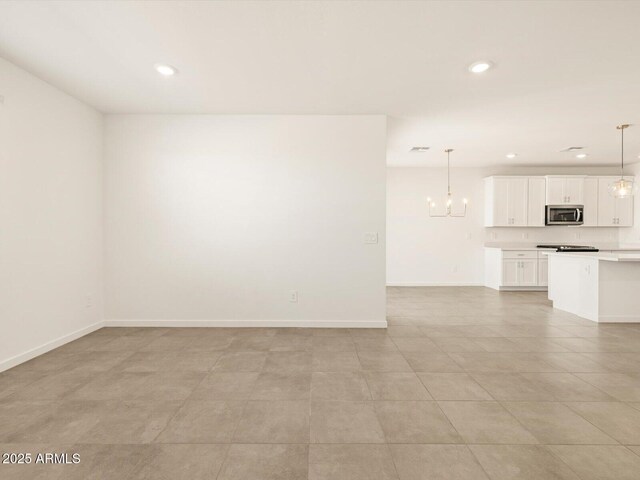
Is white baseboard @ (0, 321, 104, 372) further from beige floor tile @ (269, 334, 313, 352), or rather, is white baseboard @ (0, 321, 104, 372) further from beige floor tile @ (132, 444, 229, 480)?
beige floor tile @ (269, 334, 313, 352)

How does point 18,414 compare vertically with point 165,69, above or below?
below

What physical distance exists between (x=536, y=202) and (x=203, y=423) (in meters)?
8.12

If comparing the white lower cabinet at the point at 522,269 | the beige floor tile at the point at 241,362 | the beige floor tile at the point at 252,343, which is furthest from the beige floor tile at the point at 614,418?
the white lower cabinet at the point at 522,269

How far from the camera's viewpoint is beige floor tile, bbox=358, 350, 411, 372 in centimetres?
311

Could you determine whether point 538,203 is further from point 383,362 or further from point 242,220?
point 242,220

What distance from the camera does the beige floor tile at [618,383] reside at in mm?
2588

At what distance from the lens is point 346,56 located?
2.98 m

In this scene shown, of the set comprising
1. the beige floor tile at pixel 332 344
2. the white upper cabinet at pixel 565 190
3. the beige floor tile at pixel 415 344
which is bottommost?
the beige floor tile at pixel 415 344

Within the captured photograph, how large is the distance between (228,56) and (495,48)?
2289 millimetres

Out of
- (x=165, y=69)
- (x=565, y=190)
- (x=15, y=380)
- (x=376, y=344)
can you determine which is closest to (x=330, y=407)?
(x=376, y=344)

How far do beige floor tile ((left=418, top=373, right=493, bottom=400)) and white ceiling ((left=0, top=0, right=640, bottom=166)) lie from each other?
279 centimetres

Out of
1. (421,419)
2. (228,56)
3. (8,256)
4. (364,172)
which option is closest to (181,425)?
(421,419)

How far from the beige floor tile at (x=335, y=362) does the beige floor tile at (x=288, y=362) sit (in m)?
0.07

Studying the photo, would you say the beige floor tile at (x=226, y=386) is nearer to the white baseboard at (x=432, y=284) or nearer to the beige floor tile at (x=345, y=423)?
the beige floor tile at (x=345, y=423)
